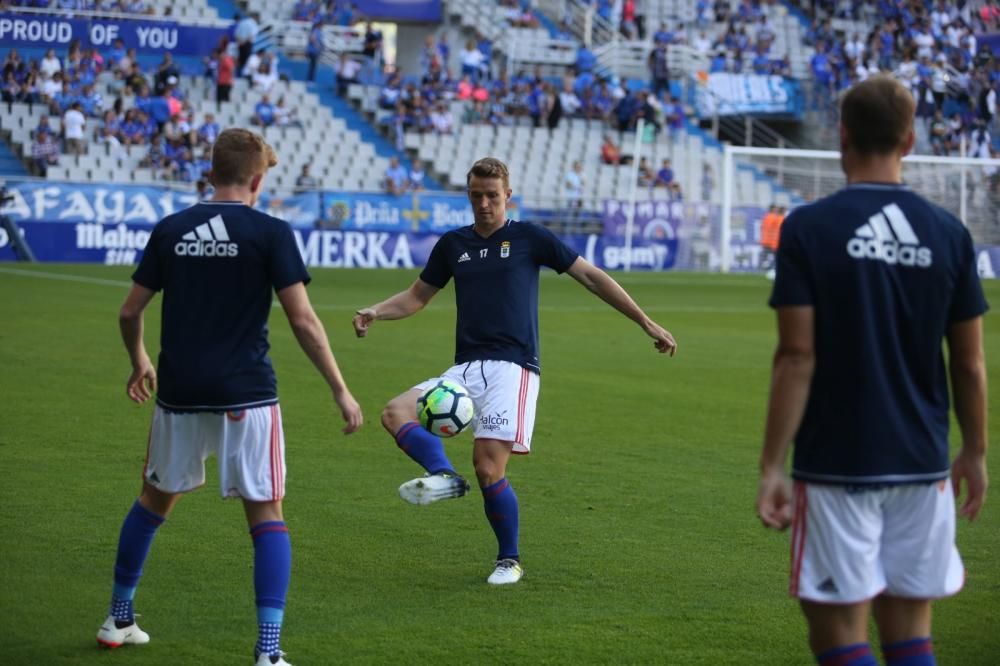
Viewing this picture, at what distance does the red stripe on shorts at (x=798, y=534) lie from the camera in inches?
153

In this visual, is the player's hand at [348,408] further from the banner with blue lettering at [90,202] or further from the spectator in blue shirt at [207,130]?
the spectator in blue shirt at [207,130]

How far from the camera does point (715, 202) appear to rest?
122 feet

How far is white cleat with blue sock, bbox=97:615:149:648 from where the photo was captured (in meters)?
5.43

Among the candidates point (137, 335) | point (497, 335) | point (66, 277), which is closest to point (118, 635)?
point (137, 335)

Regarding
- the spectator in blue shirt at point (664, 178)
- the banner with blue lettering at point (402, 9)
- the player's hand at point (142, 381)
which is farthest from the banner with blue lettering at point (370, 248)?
the player's hand at point (142, 381)

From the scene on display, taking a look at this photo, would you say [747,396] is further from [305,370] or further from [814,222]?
[814,222]

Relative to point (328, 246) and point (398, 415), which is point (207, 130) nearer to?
point (328, 246)

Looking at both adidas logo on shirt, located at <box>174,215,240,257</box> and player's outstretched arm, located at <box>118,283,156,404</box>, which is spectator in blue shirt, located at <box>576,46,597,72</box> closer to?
player's outstretched arm, located at <box>118,283,156,404</box>

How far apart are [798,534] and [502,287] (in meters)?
3.24

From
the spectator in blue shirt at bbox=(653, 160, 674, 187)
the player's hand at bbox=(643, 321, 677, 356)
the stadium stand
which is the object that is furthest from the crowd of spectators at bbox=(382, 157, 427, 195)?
the player's hand at bbox=(643, 321, 677, 356)

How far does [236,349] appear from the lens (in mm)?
5215

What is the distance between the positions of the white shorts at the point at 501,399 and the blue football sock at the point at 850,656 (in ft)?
9.93

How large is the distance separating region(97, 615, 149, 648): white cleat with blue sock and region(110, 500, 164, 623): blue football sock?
0.03 metres

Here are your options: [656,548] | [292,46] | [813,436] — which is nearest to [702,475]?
[656,548]
